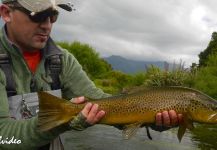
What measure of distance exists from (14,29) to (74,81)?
0.95 metres

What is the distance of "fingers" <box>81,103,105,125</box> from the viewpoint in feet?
16.5

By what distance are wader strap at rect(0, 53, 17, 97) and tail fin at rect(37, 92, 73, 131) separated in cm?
44

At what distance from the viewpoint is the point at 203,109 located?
217 inches

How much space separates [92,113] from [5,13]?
1.58 metres

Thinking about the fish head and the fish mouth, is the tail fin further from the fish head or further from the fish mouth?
the fish mouth

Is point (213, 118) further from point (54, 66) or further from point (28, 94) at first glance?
point (28, 94)

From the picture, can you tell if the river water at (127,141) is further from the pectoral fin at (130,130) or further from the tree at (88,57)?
the tree at (88,57)

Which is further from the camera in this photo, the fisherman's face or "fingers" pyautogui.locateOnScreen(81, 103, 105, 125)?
the fisherman's face

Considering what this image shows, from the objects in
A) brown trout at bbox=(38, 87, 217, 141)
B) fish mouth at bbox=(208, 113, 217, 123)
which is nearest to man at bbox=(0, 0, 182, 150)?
brown trout at bbox=(38, 87, 217, 141)

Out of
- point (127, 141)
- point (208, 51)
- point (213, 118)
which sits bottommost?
point (127, 141)

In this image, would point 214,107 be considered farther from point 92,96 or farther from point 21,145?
point 21,145

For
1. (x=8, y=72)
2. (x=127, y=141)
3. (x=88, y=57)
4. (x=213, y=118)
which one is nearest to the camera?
(x=8, y=72)

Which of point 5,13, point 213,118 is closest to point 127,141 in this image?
point 213,118

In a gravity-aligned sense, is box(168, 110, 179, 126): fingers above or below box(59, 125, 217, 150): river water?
above
